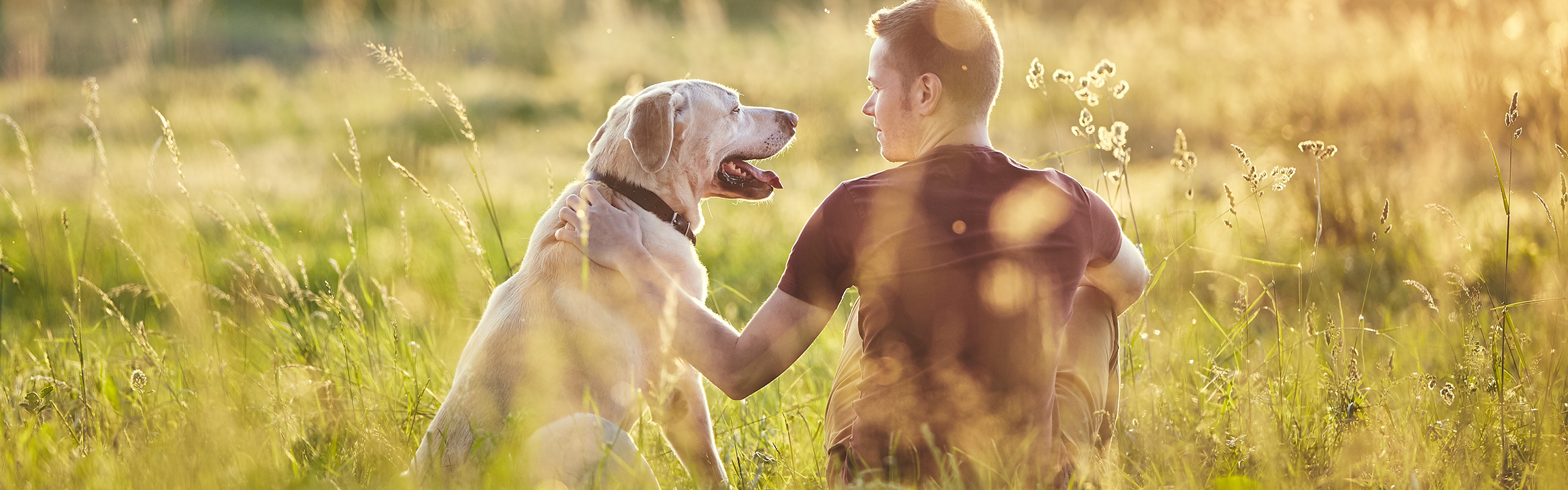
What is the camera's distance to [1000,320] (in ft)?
6.66

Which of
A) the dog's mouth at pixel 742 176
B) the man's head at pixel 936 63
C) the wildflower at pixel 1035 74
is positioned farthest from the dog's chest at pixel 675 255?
the wildflower at pixel 1035 74

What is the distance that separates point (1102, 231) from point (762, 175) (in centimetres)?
151

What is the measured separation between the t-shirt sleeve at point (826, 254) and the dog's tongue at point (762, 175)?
4.15 ft

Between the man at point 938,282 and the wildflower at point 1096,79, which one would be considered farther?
the wildflower at point 1096,79

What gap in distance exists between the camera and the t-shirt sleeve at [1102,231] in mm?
2166

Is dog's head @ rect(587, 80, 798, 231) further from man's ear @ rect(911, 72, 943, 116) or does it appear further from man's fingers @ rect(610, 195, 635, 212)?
man's ear @ rect(911, 72, 943, 116)

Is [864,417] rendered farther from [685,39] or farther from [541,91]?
[685,39]

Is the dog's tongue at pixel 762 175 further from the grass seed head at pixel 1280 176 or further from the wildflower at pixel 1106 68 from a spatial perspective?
the grass seed head at pixel 1280 176

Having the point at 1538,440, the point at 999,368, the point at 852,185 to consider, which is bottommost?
the point at 1538,440

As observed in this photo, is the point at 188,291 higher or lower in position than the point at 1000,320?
lower

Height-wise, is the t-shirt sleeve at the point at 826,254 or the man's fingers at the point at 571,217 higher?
the t-shirt sleeve at the point at 826,254

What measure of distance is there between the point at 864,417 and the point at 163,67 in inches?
350

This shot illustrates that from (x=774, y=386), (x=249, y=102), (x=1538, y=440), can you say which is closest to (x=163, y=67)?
(x=249, y=102)

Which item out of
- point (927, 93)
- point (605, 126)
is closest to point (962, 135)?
point (927, 93)
